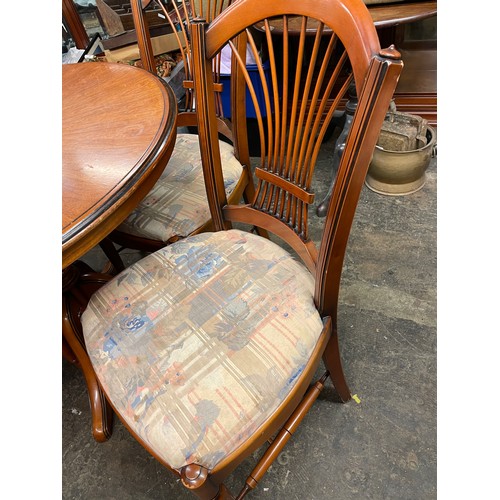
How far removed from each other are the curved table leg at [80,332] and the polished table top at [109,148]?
0.49m

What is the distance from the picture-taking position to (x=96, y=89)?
1.18m

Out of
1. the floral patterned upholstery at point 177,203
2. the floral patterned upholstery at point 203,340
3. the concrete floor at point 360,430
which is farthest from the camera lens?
the floral patterned upholstery at point 177,203

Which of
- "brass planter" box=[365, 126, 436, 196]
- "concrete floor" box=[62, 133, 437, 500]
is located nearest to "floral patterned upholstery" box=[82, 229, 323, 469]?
"concrete floor" box=[62, 133, 437, 500]

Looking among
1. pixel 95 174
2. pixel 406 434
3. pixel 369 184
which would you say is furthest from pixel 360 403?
pixel 369 184

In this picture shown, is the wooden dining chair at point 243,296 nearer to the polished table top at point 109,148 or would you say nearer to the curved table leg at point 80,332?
the polished table top at point 109,148

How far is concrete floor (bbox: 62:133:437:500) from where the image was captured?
1068mm

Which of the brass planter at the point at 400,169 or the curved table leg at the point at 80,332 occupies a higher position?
the brass planter at the point at 400,169

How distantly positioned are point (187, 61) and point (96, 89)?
398 millimetres

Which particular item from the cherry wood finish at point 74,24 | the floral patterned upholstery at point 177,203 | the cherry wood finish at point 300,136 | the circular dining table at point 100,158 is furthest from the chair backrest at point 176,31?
the cherry wood finish at point 74,24

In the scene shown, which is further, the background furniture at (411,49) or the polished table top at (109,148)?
the background furniture at (411,49)

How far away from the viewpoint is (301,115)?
2.43 feet

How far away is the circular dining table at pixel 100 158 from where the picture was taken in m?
0.76

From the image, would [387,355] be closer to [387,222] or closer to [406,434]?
[406,434]

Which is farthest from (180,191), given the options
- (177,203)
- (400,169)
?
(400,169)
